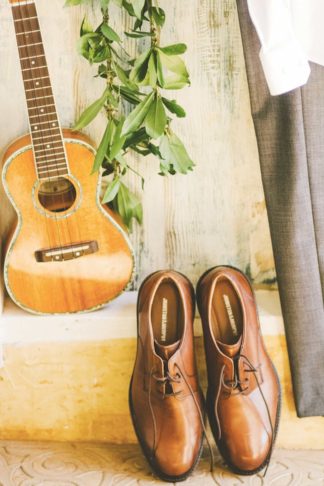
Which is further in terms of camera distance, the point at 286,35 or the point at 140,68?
the point at 140,68

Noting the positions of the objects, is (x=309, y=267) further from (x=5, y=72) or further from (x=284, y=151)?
(x=5, y=72)

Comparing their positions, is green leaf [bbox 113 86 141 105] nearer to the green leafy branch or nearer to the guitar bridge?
the green leafy branch

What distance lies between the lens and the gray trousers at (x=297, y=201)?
4.05ft

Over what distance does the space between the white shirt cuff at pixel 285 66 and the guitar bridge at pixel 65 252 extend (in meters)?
0.58

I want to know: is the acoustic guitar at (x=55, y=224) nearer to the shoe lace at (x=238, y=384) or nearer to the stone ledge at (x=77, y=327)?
the stone ledge at (x=77, y=327)

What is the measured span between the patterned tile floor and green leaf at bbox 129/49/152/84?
34.8 inches

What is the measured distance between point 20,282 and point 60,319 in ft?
0.44

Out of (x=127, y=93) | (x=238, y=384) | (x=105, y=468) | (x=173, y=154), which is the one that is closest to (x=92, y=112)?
(x=127, y=93)

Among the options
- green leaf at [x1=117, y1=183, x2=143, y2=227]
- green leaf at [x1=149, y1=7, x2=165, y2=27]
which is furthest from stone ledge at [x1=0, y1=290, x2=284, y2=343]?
green leaf at [x1=149, y1=7, x2=165, y2=27]

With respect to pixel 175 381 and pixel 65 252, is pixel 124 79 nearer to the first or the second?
pixel 65 252

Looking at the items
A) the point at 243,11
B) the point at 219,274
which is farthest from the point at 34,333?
the point at 243,11

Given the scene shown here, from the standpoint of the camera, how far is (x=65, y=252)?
136 cm

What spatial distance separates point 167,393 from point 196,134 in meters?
0.67

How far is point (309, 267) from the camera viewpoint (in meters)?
1.30
